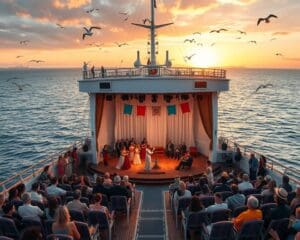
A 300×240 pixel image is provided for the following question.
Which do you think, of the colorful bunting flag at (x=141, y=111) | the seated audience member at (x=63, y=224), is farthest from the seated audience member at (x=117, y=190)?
the colorful bunting flag at (x=141, y=111)

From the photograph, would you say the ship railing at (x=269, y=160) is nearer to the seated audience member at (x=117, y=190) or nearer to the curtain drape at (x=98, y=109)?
the seated audience member at (x=117, y=190)

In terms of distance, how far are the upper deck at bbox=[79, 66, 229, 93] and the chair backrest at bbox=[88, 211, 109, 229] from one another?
7.10 meters

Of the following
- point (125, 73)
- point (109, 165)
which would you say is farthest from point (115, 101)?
point (109, 165)

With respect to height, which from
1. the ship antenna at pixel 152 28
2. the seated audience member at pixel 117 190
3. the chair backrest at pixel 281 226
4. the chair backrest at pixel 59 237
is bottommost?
the seated audience member at pixel 117 190

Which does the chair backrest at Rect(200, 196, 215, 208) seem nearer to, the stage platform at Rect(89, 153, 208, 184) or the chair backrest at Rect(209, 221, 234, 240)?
the chair backrest at Rect(209, 221, 234, 240)

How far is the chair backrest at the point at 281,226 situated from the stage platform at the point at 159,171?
22.5ft

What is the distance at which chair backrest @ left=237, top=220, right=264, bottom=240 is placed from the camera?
6.78 meters

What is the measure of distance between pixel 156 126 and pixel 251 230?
11.2m

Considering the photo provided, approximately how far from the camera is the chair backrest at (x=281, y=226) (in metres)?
6.72

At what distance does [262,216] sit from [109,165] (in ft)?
29.9

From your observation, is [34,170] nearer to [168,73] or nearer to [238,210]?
[168,73]

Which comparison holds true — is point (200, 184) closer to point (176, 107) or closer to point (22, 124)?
point (176, 107)

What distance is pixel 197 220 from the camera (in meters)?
7.78

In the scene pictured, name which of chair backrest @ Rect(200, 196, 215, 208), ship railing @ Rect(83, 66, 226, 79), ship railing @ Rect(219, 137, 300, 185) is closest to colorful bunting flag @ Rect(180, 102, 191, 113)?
ship railing @ Rect(83, 66, 226, 79)
